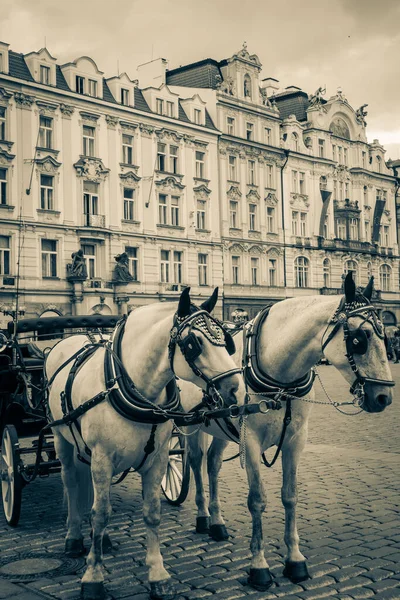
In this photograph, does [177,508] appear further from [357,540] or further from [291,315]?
[291,315]

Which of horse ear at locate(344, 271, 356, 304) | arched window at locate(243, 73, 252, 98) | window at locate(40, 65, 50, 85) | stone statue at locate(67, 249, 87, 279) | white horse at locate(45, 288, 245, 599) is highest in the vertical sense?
arched window at locate(243, 73, 252, 98)

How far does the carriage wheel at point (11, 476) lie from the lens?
7137 millimetres

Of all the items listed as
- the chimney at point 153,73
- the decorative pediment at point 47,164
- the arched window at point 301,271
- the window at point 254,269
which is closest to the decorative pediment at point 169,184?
the decorative pediment at point 47,164

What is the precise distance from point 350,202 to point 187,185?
56.3ft

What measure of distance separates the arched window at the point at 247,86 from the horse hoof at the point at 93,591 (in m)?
41.1

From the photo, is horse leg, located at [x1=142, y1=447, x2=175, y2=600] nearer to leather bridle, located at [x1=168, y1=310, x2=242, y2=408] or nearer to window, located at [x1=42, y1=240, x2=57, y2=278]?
leather bridle, located at [x1=168, y1=310, x2=242, y2=408]

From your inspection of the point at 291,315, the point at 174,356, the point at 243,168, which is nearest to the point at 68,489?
the point at 174,356

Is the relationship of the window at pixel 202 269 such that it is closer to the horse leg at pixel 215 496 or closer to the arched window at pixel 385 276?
the arched window at pixel 385 276

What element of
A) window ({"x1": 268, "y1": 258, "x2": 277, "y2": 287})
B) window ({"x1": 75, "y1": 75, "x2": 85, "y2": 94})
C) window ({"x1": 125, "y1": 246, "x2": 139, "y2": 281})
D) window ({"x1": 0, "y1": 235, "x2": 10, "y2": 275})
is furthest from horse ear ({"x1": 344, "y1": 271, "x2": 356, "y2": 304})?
window ({"x1": 268, "y1": 258, "x2": 277, "y2": 287})

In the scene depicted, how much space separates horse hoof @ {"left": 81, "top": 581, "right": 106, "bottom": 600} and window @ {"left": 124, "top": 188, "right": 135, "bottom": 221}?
103 feet

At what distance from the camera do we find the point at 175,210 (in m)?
38.4

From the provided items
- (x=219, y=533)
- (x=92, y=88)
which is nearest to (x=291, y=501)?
(x=219, y=533)

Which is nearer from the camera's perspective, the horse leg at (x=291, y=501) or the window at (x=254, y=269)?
the horse leg at (x=291, y=501)

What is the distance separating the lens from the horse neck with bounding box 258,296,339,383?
5555 mm
